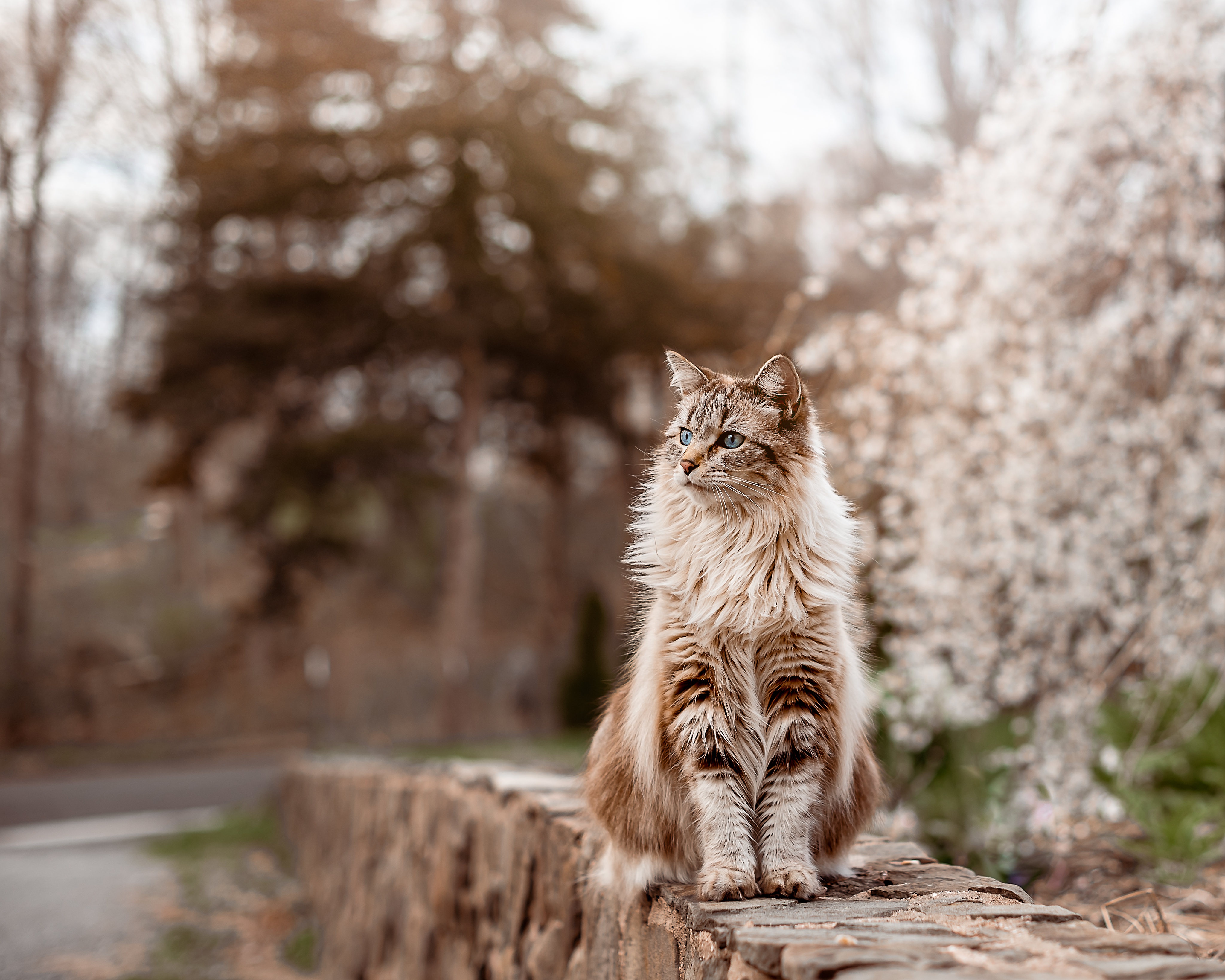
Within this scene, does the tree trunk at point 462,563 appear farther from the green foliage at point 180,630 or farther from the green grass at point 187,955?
the green foliage at point 180,630

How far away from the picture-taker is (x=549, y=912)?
110 inches

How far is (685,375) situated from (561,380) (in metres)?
10.2

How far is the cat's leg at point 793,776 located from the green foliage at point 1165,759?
76.0 inches

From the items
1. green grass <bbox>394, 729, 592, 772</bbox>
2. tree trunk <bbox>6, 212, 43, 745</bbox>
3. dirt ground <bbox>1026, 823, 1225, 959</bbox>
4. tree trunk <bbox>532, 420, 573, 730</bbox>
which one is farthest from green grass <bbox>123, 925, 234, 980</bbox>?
tree trunk <bbox>6, 212, 43, 745</bbox>

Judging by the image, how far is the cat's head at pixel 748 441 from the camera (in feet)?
6.61

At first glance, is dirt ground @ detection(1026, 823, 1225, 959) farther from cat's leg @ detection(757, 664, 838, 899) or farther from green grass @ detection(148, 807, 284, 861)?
green grass @ detection(148, 807, 284, 861)

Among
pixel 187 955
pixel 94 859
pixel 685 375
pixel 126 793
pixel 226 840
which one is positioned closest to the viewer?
pixel 685 375

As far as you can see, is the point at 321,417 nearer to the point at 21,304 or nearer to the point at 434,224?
the point at 434,224

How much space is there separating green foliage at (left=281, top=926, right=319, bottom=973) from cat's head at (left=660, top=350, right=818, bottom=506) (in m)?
4.89

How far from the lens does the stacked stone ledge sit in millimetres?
1412

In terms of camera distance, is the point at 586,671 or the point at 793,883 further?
the point at 586,671

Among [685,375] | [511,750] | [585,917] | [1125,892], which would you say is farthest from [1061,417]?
[511,750]

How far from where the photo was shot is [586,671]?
12.6 meters

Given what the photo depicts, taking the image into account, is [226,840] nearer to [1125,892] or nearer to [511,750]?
[511,750]
